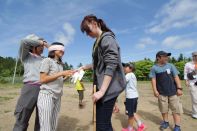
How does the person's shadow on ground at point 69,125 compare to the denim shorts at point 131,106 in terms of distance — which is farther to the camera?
the person's shadow on ground at point 69,125

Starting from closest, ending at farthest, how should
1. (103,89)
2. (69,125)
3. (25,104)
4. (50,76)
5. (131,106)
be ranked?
(103,89) → (50,76) → (25,104) → (131,106) → (69,125)

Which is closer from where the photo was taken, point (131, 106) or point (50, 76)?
point (50, 76)

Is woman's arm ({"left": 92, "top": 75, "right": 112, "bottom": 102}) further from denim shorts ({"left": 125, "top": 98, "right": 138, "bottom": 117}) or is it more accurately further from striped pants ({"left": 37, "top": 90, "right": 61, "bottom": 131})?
denim shorts ({"left": 125, "top": 98, "right": 138, "bottom": 117})

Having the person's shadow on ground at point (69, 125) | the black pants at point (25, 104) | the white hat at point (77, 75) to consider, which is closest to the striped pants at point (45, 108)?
the black pants at point (25, 104)

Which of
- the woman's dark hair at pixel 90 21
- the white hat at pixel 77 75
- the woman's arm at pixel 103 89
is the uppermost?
the woman's dark hair at pixel 90 21

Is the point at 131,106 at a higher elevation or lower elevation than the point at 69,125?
higher

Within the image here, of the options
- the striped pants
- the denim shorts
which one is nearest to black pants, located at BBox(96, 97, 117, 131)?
the striped pants

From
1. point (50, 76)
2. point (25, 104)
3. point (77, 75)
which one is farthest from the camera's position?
point (25, 104)

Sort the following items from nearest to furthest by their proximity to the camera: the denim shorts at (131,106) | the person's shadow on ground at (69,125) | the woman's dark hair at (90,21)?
1. the woman's dark hair at (90,21)
2. the denim shorts at (131,106)
3. the person's shadow on ground at (69,125)

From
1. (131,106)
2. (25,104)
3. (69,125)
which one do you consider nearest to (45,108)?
(25,104)

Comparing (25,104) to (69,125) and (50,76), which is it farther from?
(69,125)

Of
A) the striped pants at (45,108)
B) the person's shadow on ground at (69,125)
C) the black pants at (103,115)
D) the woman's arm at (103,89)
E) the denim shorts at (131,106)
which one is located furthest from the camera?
the person's shadow on ground at (69,125)

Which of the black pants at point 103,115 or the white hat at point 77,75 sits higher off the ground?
the white hat at point 77,75

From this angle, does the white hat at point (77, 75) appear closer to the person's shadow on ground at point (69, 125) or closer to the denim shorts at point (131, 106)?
the denim shorts at point (131, 106)
